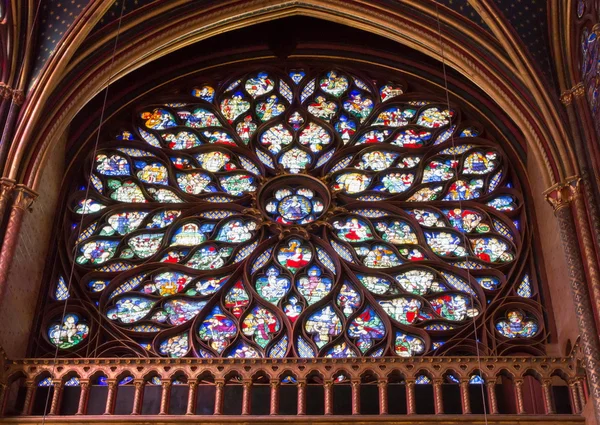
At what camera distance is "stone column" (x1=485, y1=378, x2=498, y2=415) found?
1190 centimetres

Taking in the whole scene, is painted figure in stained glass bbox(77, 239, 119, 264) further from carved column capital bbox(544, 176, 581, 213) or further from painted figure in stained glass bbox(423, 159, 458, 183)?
carved column capital bbox(544, 176, 581, 213)

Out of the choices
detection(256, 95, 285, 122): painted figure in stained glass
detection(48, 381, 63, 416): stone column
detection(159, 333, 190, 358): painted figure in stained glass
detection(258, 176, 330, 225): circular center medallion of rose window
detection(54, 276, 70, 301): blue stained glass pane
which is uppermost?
detection(256, 95, 285, 122): painted figure in stained glass

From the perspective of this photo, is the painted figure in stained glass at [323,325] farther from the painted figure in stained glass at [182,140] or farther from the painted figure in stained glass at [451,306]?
the painted figure in stained glass at [182,140]

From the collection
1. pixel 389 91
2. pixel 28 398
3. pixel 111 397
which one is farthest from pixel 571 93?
pixel 28 398

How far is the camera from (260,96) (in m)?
16.3

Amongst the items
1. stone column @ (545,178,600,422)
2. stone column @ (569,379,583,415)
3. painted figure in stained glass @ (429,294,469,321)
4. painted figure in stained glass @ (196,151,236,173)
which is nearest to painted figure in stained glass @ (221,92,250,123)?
painted figure in stained glass @ (196,151,236,173)

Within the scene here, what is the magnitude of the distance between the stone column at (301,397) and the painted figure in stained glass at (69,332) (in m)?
2.99

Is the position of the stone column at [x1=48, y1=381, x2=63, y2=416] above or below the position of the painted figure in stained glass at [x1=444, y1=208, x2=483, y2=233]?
below

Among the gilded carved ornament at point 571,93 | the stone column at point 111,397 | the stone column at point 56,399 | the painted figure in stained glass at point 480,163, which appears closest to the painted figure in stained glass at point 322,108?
the painted figure in stained glass at point 480,163

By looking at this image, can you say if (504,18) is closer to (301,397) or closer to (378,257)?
(378,257)

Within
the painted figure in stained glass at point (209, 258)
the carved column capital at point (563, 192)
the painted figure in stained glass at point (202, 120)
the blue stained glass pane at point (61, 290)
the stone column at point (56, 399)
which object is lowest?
the stone column at point (56, 399)

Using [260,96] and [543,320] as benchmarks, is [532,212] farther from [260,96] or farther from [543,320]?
[260,96]

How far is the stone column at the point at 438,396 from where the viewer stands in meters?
12.0

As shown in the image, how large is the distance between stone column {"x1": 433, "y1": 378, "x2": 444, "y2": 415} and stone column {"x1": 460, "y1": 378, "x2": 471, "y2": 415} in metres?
0.22
